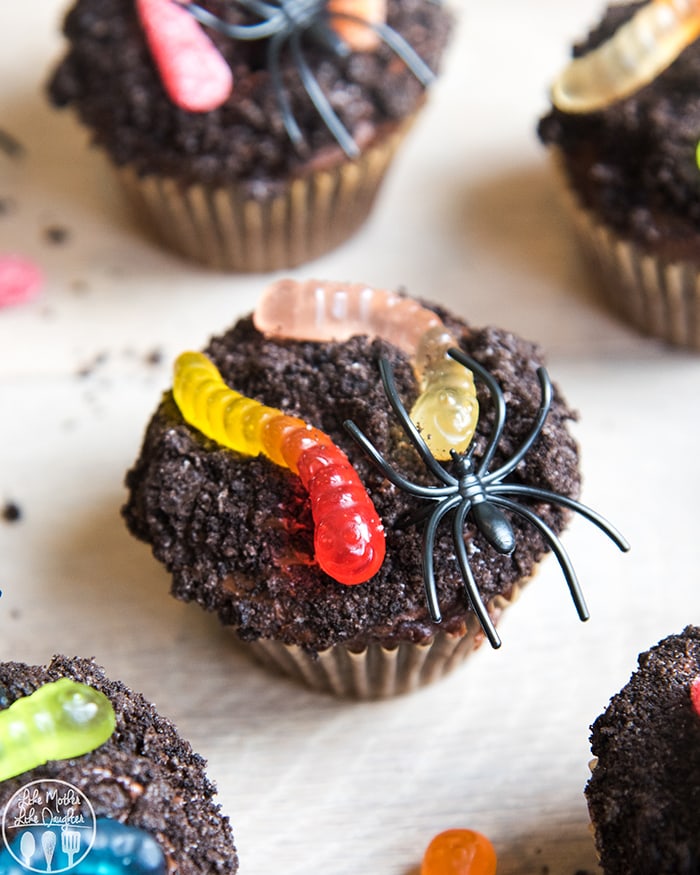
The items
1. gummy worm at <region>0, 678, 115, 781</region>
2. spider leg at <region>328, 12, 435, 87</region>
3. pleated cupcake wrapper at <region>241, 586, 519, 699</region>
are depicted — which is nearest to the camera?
gummy worm at <region>0, 678, 115, 781</region>

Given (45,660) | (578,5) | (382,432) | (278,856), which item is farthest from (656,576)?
(578,5)

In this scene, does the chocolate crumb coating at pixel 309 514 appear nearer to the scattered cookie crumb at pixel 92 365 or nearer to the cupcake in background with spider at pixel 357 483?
the cupcake in background with spider at pixel 357 483

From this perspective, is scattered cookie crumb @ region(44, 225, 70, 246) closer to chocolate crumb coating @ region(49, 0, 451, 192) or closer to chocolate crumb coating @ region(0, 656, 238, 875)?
chocolate crumb coating @ region(49, 0, 451, 192)

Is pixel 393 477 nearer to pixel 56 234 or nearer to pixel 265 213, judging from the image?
pixel 265 213

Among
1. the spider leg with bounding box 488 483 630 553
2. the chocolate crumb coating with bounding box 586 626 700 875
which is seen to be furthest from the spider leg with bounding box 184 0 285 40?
the chocolate crumb coating with bounding box 586 626 700 875

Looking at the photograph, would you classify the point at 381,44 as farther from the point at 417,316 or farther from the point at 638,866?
the point at 638,866
